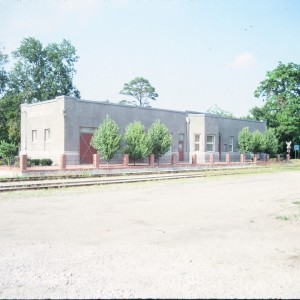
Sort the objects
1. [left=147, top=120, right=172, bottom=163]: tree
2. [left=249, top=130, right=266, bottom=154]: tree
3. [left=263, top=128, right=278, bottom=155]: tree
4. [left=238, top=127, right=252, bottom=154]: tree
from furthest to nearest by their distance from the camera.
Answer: [left=263, top=128, right=278, bottom=155]: tree
[left=238, top=127, right=252, bottom=154]: tree
[left=249, top=130, right=266, bottom=154]: tree
[left=147, top=120, right=172, bottom=163]: tree

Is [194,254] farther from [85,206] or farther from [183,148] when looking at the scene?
[183,148]

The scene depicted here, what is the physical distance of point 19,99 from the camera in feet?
161

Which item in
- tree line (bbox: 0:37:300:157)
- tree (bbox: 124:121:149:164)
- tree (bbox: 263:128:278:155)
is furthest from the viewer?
tree line (bbox: 0:37:300:157)

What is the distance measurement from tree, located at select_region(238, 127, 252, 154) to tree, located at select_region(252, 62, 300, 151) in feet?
45.4

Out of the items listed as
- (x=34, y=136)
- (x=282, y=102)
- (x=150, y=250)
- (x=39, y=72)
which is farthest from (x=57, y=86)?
(x=150, y=250)

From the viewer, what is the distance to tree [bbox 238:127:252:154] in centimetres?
3716

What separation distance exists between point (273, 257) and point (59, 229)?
4.22 meters

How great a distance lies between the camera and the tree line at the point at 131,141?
987 inches

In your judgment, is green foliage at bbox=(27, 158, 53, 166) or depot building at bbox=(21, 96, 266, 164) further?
depot building at bbox=(21, 96, 266, 164)

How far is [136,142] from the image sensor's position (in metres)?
26.6

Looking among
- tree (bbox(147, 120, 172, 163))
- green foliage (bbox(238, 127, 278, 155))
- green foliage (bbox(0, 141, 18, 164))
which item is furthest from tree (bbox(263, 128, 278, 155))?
green foliage (bbox(0, 141, 18, 164))

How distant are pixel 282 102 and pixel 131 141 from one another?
1288 inches

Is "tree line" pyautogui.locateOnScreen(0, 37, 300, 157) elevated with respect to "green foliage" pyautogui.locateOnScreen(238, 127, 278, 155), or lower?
elevated

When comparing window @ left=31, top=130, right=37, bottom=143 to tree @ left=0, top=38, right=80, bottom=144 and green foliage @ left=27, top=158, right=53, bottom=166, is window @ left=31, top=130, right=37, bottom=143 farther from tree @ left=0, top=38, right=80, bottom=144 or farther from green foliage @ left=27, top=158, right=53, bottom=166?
tree @ left=0, top=38, right=80, bottom=144
